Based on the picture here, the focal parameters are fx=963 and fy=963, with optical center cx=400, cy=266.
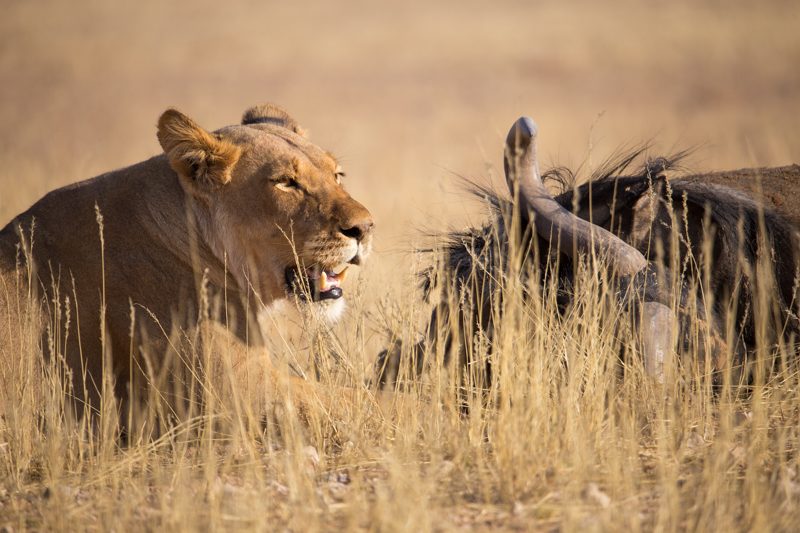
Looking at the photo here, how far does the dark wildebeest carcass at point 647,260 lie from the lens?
15.1ft

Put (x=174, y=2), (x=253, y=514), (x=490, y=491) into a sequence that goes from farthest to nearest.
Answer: (x=174, y=2) < (x=490, y=491) < (x=253, y=514)

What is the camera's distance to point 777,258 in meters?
5.05

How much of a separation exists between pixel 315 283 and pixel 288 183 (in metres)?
0.53

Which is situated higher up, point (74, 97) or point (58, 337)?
point (74, 97)

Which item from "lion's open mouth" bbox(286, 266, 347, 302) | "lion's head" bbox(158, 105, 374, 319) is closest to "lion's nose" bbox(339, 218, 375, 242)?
"lion's head" bbox(158, 105, 374, 319)

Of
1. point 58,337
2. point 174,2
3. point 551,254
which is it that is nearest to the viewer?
point 58,337

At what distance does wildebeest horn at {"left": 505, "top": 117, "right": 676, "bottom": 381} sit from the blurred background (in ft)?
6.56

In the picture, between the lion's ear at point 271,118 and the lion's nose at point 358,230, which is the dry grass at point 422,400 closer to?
the lion's nose at point 358,230

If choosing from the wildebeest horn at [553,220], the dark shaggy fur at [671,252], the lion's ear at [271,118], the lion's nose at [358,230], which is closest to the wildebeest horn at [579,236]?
the wildebeest horn at [553,220]

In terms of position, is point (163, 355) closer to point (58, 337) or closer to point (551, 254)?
point (58, 337)

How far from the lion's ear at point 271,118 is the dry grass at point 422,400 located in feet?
3.23

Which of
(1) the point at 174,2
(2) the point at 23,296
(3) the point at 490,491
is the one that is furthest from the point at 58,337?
(1) the point at 174,2

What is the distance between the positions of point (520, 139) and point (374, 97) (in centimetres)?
2303

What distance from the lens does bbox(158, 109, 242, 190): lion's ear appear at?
4.73m
